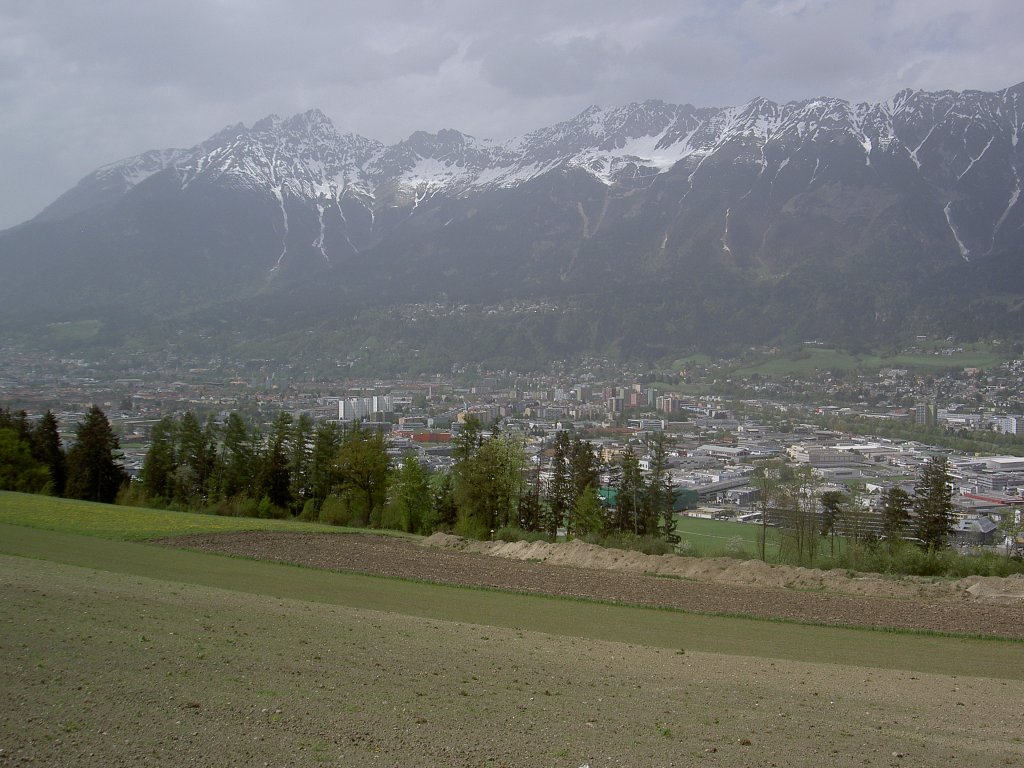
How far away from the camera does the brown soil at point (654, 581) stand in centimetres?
2048

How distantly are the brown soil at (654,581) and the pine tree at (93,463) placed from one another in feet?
88.1

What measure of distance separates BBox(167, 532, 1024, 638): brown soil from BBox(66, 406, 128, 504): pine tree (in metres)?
26.9

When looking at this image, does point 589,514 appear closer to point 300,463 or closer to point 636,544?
point 636,544

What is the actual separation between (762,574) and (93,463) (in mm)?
46665

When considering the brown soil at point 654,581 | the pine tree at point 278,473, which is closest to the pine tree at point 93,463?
the pine tree at point 278,473

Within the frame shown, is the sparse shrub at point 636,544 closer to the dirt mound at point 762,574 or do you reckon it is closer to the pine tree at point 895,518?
the dirt mound at point 762,574

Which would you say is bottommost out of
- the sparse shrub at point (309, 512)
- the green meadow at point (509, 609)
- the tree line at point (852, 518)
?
the sparse shrub at point (309, 512)

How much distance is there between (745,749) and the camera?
889cm

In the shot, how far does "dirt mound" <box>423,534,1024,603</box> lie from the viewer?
2381 cm

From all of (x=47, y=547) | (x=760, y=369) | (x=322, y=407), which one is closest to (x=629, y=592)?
(x=47, y=547)

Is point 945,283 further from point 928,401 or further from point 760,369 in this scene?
point 928,401

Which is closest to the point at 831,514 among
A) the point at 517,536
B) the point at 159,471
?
the point at 517,536

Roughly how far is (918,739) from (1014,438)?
8433 cm

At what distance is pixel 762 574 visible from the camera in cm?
2647
